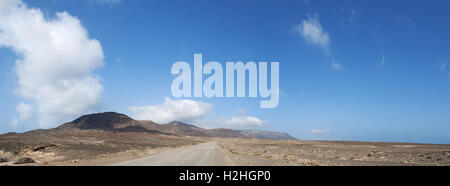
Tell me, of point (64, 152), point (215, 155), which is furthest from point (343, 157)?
point (64, 152)

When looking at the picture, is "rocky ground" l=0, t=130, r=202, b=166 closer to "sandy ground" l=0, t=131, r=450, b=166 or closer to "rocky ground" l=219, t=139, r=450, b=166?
"sandy ground" l=0, t=131, r=450, b=166

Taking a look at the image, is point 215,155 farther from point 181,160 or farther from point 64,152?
point 64,152

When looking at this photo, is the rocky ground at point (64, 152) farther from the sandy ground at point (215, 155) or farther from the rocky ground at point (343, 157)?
the rocky ground at point (343, 157)

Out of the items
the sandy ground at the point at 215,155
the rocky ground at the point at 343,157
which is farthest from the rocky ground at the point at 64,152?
the rocky ground at the point at 343,157

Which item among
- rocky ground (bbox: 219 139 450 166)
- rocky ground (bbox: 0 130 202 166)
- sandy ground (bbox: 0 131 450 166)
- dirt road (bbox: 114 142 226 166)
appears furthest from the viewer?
rocky ground (bbox: 0 130 202 166)

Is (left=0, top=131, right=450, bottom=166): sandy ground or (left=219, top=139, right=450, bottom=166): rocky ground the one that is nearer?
(left=0, top=131, right=450, bottom=166): sandy ground

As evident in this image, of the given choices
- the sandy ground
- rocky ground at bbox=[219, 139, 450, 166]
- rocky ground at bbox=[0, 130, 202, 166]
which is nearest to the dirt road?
the sandy ground

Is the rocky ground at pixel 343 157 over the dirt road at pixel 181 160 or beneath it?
beneath

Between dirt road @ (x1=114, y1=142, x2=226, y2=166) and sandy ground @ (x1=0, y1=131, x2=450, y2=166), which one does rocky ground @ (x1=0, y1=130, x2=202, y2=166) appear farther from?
dirt road @ (x1=114, y1=142, x2=226, y2=166)

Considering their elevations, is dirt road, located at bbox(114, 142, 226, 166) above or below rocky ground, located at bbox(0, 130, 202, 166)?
above

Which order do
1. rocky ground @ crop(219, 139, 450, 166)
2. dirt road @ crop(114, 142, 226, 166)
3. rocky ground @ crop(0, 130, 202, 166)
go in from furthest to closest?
rocky ground @ crop(0, 130, 202, 166) → rocky ground @ crop(219, 139, 450, 166) → dirt road @ crop(114, 142, 226, 166)
